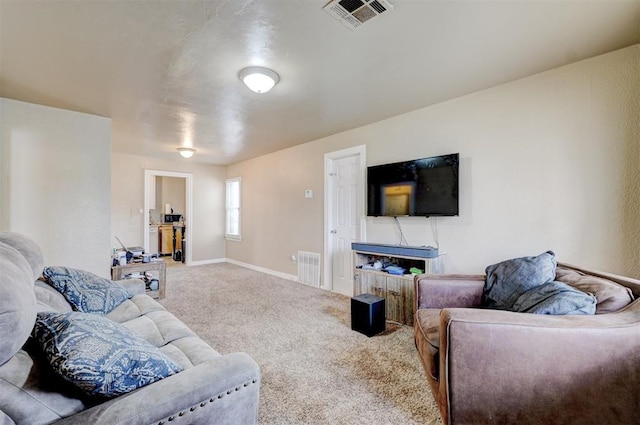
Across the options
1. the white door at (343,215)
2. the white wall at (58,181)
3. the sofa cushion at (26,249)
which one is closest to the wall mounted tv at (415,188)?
the white door at (343,215)

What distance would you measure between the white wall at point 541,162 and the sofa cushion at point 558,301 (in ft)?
3.37

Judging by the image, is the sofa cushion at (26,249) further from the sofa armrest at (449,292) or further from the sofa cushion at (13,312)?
the sofa armrest at (449,292)

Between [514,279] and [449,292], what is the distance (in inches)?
16.8

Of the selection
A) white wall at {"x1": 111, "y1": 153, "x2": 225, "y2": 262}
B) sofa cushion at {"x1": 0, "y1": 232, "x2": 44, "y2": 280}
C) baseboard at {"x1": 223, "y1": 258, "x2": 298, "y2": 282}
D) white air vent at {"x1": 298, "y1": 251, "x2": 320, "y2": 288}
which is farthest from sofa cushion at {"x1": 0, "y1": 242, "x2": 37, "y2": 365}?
white wall at {"x1": 111, "y1": 153, "x2": 225, "y2": 262}

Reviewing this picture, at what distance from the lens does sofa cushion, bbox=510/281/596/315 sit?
1461 mm

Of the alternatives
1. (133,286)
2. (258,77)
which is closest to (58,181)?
(133,286)

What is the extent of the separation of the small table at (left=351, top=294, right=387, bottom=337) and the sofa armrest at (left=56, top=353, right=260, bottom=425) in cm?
179

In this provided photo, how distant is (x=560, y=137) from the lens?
2420 mm

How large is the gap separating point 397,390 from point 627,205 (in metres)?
2.14

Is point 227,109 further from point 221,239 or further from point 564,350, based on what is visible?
point 221,239

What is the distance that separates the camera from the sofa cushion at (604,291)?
4.84 feet

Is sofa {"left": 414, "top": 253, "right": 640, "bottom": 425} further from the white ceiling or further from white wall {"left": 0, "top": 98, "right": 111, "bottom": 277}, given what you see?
white wall {"left": 0, "top": 98, "right": 111, "bottom": 277}

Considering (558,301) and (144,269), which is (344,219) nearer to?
(144,269)

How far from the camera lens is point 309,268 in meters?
4.84
